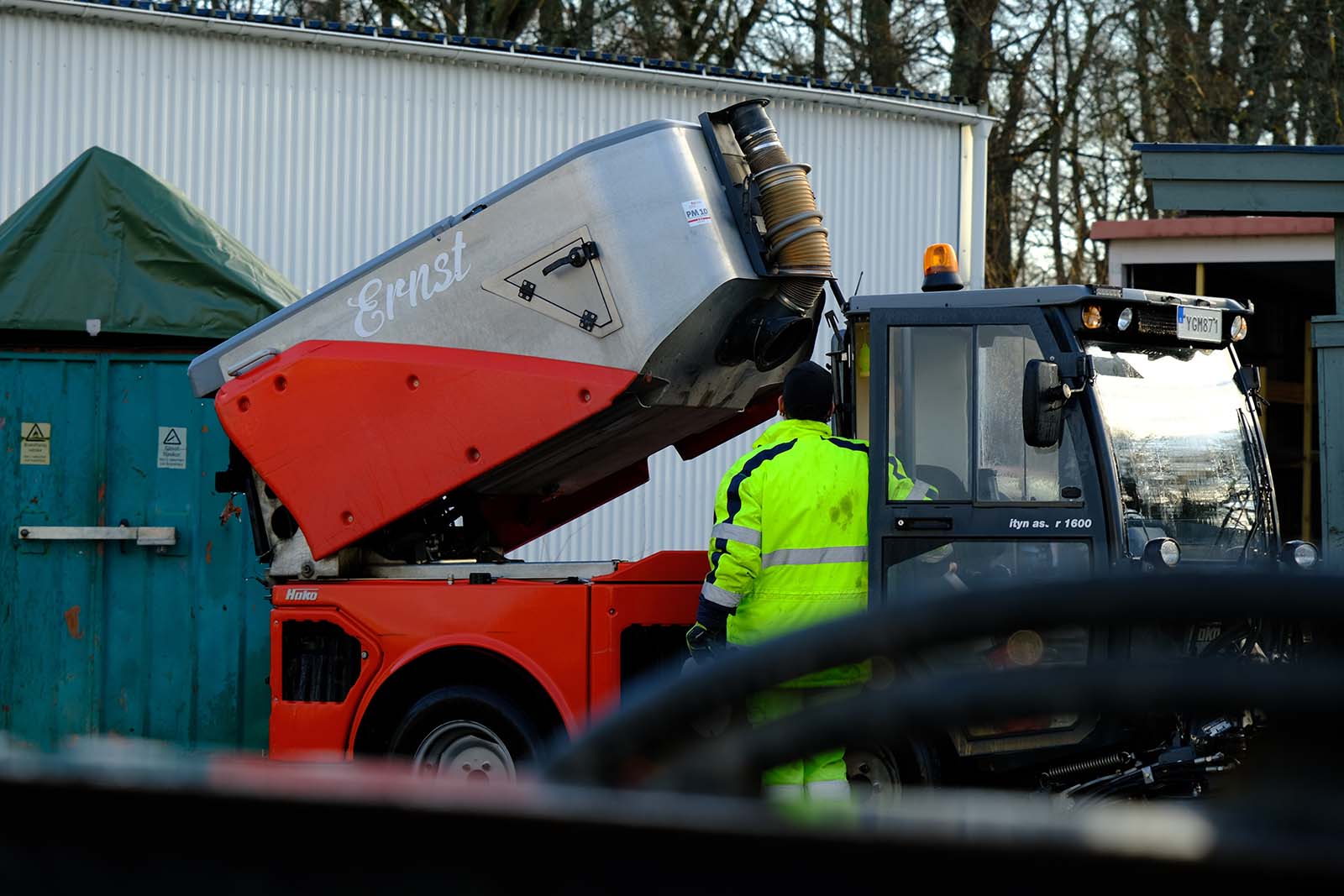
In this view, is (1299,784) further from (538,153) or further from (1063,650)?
(538,153)

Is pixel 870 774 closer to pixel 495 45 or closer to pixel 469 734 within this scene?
pixel 469 734

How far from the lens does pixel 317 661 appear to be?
628cm

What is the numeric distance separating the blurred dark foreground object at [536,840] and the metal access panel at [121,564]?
789 centimetres

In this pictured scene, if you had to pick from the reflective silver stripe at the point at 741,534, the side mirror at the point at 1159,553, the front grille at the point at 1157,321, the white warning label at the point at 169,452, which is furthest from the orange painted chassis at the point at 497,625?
the white warning label at the point at 169,452

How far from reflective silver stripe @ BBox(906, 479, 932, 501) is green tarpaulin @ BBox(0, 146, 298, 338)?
15.4 feet

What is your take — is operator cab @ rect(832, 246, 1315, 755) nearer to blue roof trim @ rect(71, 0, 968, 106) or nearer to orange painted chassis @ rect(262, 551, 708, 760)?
orange painted chassis @ rect(262, 551, 708, 760)

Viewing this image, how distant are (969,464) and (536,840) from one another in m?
4.75

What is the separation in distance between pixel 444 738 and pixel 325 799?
5322 millimetres

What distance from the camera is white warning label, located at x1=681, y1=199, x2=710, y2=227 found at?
555 cm

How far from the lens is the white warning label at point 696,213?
218 inches

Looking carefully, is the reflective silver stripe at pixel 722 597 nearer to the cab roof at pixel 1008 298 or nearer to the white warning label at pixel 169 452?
the cab roof at pixel 1008 298

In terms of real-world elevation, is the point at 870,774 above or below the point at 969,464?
below

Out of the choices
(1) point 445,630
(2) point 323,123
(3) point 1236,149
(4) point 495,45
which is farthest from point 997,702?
(4) point 495,45

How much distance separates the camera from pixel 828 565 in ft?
17.5
